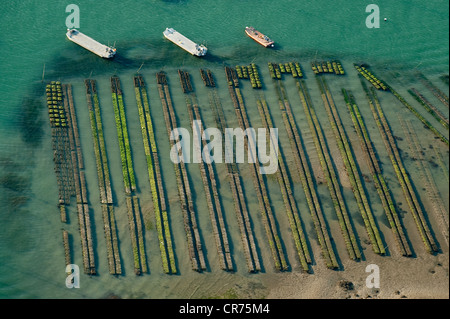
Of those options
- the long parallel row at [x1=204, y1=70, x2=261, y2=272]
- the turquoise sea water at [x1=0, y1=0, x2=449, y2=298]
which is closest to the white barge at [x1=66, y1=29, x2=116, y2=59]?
the turquoise sea water at [x1=0, y1=0, x2=449, y2=298]

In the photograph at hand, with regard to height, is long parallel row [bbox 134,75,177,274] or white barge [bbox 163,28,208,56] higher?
white barge [bbox 163,28,208,56]

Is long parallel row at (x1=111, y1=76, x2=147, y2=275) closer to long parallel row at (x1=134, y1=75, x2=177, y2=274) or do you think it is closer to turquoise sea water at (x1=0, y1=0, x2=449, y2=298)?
turquoise sea water at (x1=0, y1=0, x2=449, y2=298)

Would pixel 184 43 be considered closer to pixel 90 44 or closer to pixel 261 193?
pixel 90 44

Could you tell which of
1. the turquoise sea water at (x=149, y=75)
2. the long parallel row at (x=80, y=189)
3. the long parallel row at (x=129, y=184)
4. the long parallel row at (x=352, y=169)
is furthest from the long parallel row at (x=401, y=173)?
the long parallel row at (x=80, y=189)

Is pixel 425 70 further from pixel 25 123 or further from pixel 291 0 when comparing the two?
pixel 25 123

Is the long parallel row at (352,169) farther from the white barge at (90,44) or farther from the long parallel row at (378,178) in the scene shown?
the white barge at (90,44)

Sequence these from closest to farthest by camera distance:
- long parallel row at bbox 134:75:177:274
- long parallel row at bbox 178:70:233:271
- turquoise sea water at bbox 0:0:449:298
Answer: turquoise sea water at bbox 0:0:449:298 < long parallel row at bbox 134:75:177:274 < long parallel row at bbox 178:70:233:271
